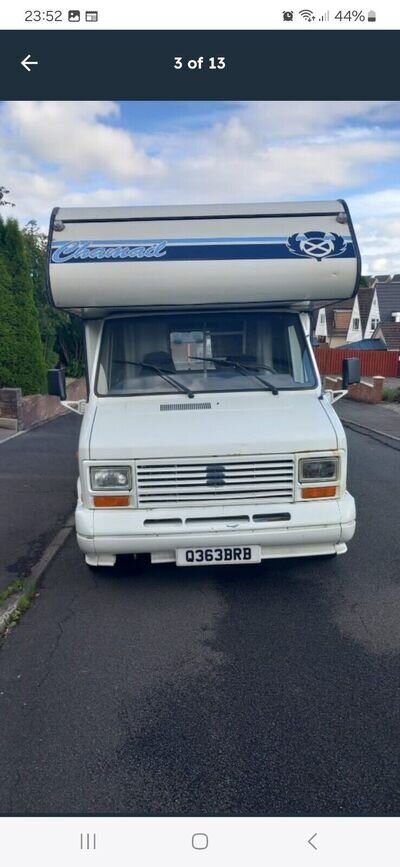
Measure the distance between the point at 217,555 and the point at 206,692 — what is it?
114 centimetres

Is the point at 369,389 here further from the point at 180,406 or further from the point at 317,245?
the point at 180,406

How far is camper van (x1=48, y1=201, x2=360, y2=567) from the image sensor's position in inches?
171

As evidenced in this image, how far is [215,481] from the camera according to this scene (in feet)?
14.3

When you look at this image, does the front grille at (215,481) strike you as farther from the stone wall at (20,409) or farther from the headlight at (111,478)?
the stone wall at (20,409)

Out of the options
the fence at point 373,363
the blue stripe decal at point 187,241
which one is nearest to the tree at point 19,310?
the blue stripe decal at point 187,241

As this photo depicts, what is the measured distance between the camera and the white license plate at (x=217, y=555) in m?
4.42

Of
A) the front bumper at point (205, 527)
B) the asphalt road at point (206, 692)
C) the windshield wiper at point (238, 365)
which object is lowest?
the asphalt road at point (206, 692)

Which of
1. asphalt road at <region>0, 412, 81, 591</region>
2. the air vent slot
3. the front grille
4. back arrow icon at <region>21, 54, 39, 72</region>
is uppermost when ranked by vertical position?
back arrow icon at <region>21, 54, 39, 72</region>

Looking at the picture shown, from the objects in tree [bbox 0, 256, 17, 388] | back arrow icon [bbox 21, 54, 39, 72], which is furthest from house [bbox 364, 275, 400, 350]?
back arrow icon [bbox 21, 54, 39, 72]

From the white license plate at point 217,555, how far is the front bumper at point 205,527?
0.06 metres

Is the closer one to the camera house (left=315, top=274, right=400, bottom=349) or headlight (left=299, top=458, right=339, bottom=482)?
headlight (left=299, top=458, right=339, bottom=482)

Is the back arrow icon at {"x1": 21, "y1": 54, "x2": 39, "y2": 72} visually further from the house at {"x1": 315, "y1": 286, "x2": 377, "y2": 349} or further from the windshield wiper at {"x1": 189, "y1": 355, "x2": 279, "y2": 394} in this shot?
the house at {"x1": 315, "y1": 286, "x2": 377, "y2": 349}

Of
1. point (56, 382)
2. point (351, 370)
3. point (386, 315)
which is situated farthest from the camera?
point (386, 315)
